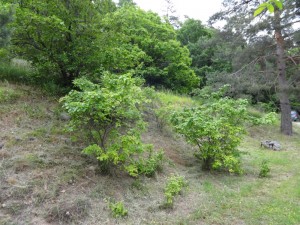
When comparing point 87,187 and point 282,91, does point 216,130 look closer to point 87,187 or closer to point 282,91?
point 87,187

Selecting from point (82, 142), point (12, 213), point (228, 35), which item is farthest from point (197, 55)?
point (12, 213)

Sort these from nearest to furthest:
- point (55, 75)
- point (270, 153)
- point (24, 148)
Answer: point (24, 148)
point (55, 75)
point (270, 153)

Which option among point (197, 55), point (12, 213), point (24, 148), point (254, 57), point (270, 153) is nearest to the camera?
point (12, 213)

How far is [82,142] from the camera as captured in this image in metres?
5.06

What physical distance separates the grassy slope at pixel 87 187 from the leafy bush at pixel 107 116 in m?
0.43

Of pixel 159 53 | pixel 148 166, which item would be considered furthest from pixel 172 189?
pixel 159 53

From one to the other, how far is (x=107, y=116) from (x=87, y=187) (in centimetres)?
109

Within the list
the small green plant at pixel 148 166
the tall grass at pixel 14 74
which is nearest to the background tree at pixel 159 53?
the tall grass at pixel 14 74

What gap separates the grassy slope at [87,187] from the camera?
3457mm

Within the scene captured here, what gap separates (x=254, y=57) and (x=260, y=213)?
10241 mm

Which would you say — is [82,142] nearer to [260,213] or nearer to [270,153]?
[260,213]

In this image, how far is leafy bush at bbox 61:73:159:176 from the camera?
385 centimetres

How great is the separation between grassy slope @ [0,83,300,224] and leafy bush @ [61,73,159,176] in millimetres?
427

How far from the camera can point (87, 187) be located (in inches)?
156
